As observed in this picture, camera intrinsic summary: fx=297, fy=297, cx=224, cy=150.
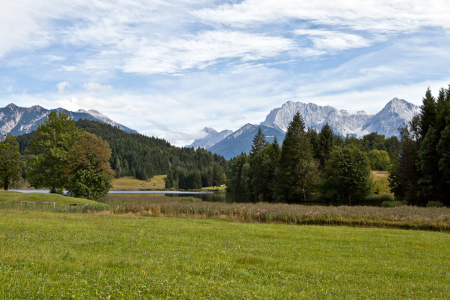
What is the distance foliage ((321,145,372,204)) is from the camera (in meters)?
66.7

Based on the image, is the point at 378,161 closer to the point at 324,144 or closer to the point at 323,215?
the point at 324,144

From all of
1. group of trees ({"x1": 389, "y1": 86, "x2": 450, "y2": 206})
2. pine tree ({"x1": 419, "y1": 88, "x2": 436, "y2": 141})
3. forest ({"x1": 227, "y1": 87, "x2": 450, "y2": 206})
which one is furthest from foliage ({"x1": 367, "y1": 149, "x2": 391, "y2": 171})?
pine tree ({"x1": 419, "y1": 88, "x2": 436, "y2": 141})

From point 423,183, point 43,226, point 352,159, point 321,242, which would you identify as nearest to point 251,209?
point 321,242

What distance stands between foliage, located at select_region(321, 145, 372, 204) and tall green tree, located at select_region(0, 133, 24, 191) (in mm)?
72450

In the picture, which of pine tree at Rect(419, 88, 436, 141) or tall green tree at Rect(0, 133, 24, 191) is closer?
pine tree at Rect(419, 88, 436, 141)

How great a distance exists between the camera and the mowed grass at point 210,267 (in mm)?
8336

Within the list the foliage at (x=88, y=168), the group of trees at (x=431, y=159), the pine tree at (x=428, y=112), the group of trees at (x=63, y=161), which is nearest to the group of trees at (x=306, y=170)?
the group of trees at (x=431, y=159)

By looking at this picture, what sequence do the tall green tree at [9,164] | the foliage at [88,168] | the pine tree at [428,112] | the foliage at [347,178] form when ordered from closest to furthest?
1. the pine tree at [428,112]
2. the foliage at [88,168]
3. the foliage at [347,178]
4. the tall green tree at [9,164]

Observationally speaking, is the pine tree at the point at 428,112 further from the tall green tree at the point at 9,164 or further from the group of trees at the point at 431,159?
the tall green tree at the point at 9,164

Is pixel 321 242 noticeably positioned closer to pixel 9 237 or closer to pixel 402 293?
pixel 402 293

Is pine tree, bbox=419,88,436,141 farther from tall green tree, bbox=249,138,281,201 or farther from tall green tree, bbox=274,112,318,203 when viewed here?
tall green tree, bbox=249,138,281,201

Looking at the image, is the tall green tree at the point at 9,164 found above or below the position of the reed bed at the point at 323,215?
above

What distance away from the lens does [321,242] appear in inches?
783

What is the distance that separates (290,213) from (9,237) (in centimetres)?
2661
